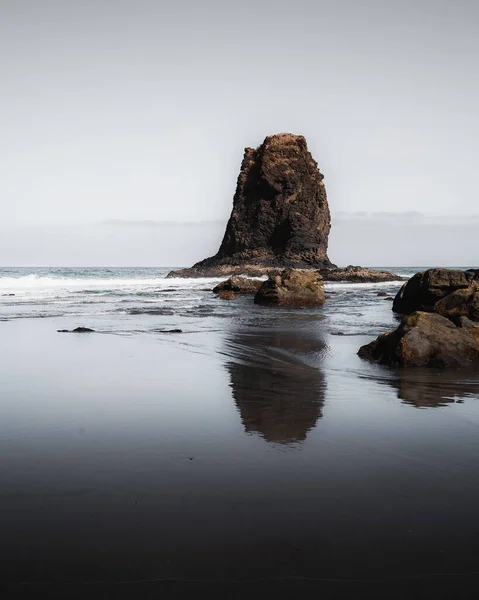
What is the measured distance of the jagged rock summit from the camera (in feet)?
257

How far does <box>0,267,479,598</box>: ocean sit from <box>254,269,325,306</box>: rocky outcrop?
51.7 ft

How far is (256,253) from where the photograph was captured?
259 feet

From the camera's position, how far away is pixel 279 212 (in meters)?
81.9

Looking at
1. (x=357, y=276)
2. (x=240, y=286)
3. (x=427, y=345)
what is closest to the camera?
(x=427, y=345)

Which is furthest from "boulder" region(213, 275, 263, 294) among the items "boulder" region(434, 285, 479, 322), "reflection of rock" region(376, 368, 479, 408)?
"reflection of rock" region(376, 368, 479, 408)

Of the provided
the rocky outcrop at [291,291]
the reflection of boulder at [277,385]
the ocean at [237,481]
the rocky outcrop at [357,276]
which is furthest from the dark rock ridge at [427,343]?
the rocky outcrop at [357,276]

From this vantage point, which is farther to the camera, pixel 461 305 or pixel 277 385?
pixel 461 305

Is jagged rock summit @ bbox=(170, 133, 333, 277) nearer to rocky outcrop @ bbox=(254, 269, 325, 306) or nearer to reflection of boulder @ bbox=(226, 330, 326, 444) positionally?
rocky outcrop @ bbox=(254, 269, 325, 306)

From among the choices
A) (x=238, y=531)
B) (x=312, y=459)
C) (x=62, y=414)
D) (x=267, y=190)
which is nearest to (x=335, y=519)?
(x=238, y=531)

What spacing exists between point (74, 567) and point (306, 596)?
1025 millimetres

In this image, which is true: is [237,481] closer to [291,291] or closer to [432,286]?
[432,286]

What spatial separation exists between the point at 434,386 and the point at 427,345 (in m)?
Answer: 1.73

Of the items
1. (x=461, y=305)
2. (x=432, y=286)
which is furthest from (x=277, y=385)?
(x=432, y=286)

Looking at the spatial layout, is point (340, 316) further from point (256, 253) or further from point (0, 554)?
point (256, 253)
